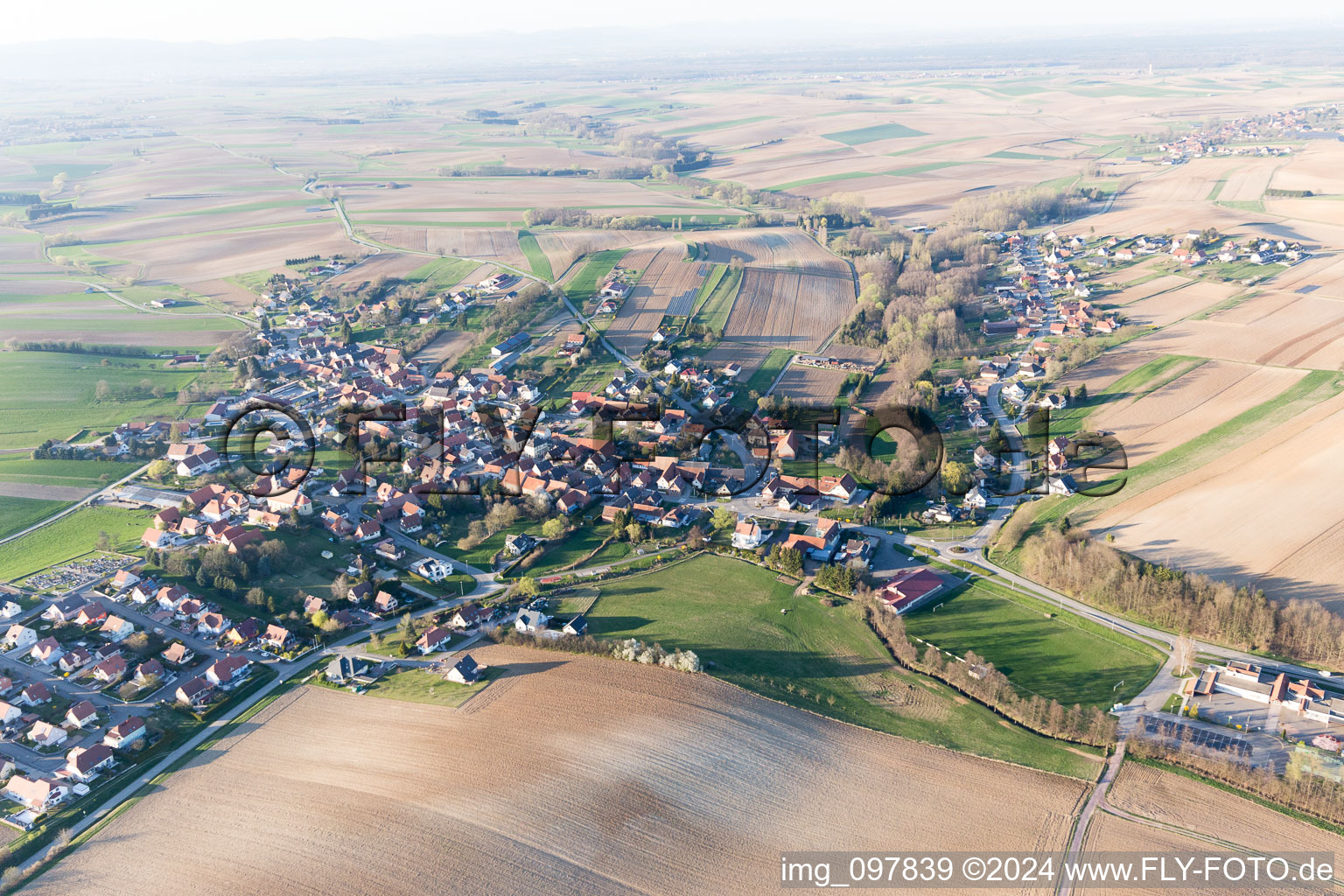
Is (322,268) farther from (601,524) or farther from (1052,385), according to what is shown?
(1052,385)

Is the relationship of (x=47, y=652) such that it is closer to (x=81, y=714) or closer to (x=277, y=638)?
(x=81, y=714)

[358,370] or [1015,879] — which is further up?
[358,370]

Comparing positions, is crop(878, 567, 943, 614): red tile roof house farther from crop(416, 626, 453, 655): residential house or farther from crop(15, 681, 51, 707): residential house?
crop(15, 681, 51, 707): residential house

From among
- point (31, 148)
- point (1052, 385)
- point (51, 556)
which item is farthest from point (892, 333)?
point (31, 148)

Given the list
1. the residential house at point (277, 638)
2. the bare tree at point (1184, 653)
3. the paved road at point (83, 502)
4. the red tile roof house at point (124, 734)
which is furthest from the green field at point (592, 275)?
the bare tree at point (1184, 653)

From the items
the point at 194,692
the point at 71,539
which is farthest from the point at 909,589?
the point at 71,539

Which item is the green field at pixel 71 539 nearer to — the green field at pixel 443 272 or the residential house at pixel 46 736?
the residential house at pixel 46 736

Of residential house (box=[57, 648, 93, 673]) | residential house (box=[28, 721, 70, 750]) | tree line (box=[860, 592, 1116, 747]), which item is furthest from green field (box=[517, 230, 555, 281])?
residential house (box=[28, 721, 70, 750])

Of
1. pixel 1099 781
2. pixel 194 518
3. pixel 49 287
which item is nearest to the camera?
pixel 1099 781
